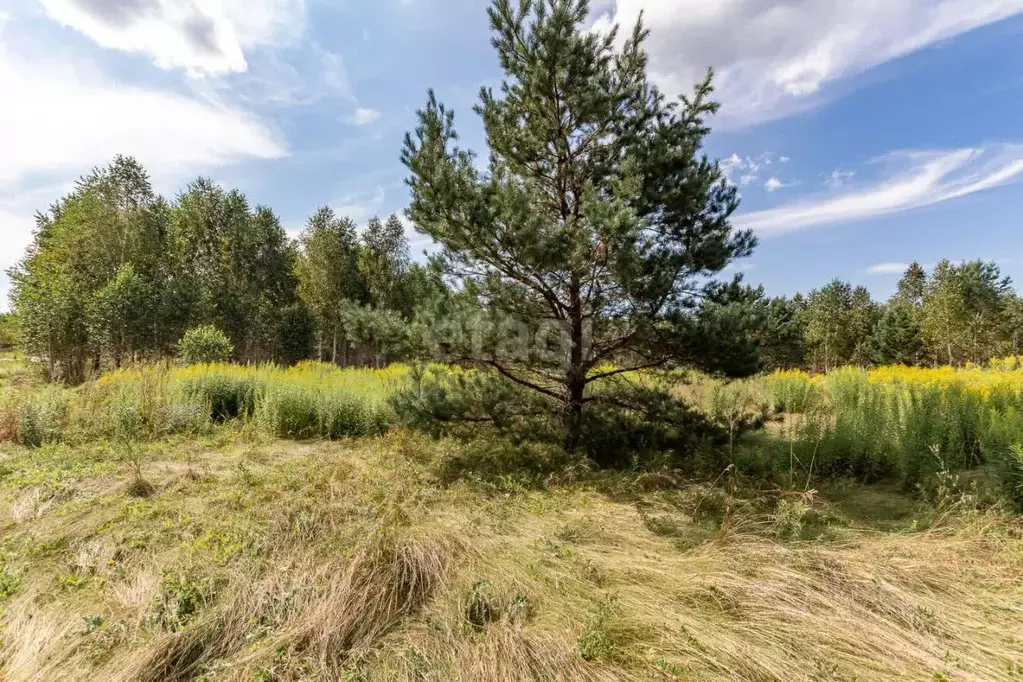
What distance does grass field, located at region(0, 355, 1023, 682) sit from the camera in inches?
72.5

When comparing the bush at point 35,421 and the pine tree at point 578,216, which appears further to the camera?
the bush at point 35,421

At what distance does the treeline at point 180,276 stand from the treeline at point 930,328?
829 inches

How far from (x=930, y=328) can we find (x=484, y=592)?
24145 millimetres

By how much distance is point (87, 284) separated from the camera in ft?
57.3

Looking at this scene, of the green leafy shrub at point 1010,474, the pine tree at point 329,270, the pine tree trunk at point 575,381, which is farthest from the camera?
the pine tree at point 329,270

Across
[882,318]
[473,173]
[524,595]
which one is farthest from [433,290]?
[882,318]

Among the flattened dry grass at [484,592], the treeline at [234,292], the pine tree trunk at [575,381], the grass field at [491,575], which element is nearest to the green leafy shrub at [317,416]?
the grass field at [491,575]

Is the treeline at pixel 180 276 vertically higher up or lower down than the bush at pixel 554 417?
higher up

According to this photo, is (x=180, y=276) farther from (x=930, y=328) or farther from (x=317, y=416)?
(x=930, y=328)

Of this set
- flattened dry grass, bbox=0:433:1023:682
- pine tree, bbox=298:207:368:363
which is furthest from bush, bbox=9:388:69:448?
pine tree, bbox=298:207:368:363

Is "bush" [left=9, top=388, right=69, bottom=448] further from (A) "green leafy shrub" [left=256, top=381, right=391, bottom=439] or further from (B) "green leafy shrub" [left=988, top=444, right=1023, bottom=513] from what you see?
(B) "green leafy shrub" [left=988, top=444, right=1023, bottom=513]

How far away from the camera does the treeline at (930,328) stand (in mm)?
17281

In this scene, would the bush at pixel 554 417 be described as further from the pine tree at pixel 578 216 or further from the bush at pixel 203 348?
the bush at pixel 203 348

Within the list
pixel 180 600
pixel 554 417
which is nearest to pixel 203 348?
pixel 554 417
